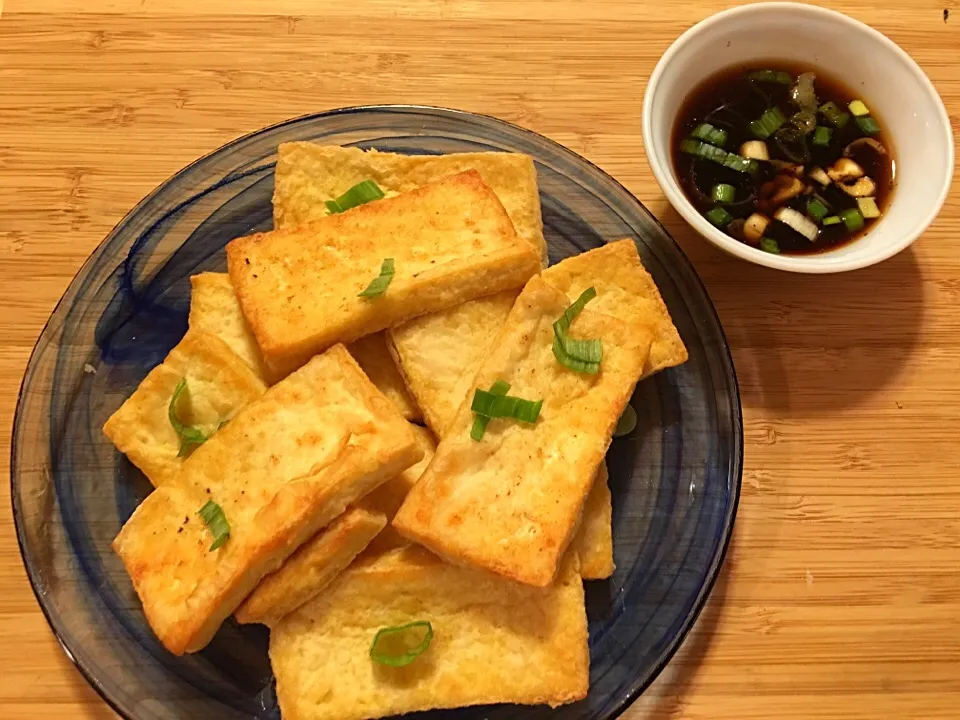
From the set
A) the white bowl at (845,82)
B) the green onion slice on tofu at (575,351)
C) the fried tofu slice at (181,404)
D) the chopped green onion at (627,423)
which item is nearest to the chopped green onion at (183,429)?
the fried tofu slice at (181,404)

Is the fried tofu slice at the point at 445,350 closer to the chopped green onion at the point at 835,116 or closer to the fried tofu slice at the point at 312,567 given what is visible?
the fried tofu slice at the point at 312,567

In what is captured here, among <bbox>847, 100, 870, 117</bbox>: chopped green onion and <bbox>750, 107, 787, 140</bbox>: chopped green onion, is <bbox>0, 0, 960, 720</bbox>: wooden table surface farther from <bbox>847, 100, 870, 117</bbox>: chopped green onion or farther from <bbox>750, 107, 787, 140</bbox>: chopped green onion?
<bbox>847, 100, 870, 117</bbox>: chopped green onion

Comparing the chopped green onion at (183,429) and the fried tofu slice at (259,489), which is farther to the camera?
the chopped green onion at (183,429)

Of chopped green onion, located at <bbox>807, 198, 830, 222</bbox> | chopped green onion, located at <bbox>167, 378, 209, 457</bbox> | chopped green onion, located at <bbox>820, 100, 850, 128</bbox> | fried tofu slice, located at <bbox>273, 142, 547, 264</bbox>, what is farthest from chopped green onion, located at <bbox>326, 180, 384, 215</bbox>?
chopped green onion, located at <bbox>820, 100, 850, 128</bbox>

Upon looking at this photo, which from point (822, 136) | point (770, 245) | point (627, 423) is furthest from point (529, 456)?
point (822, 136)

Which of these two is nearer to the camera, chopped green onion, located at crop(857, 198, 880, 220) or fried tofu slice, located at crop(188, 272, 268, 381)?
fried tofu slice, located at crop(188, 272, 268, 381)

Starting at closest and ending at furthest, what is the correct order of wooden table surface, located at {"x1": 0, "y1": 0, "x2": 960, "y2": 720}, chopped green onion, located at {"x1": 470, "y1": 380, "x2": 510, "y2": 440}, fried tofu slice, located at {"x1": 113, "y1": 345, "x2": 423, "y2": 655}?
fried tofu slice, located at {"x1": 113, "y1": 345, "x2": 423, "y2": 655} < chopped green onion, located at {"x1": 470, "y1": 380, "x2": 510, "y2": 440} < wooden table surface, located at {"x1": 0, "y1": 0, "x2": 960, "y2": 720}
